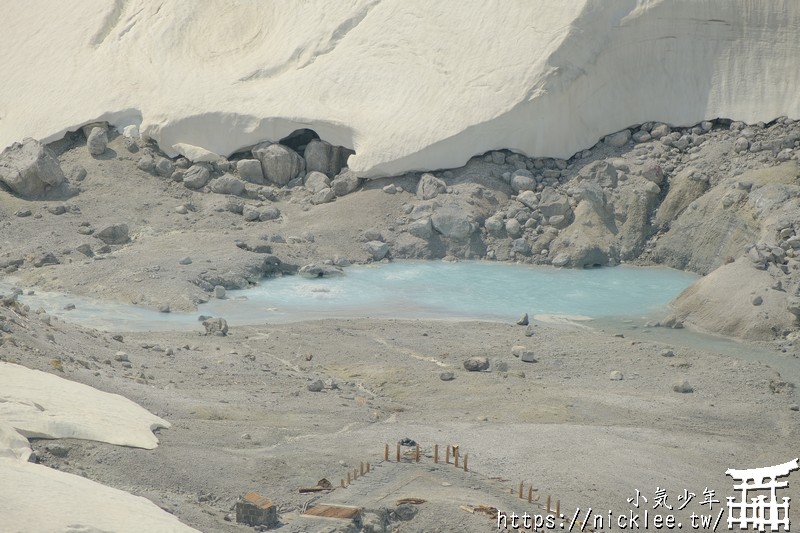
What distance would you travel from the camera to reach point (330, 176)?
83.1 ft

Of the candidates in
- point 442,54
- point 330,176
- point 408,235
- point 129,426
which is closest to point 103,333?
point 129,426

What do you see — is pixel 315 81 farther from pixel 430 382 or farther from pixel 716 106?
pixel 430 382

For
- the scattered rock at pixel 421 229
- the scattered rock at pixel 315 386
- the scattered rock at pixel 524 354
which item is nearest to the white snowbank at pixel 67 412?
the scattered rock at pixel 315 386

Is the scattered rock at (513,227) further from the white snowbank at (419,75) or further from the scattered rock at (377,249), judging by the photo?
the scattered rock at (377,249)

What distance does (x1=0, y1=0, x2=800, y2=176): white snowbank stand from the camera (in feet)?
79.8

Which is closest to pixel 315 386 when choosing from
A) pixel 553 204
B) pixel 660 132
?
pixel 553 204

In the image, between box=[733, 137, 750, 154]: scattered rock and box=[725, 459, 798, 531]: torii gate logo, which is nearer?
box=[725, 459, 798, 531]: torii gate logo

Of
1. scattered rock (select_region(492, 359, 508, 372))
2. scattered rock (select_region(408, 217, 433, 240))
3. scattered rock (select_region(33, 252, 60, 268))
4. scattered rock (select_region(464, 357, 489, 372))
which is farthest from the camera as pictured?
scattered rock (select_region(408, 217, 433, 240))

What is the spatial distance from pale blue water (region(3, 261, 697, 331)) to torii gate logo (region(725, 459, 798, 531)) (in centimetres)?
699

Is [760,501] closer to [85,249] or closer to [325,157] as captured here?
[85,249]

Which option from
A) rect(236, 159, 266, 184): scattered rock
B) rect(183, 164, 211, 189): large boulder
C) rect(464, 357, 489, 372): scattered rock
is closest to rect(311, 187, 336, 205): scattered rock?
rect(236, 159, 266, 184): scattered rock

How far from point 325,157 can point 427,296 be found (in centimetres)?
563

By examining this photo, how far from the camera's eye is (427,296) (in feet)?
67.4

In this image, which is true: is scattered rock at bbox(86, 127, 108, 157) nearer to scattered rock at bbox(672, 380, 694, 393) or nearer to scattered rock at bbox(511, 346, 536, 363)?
scattered rock at bbox(511, 346, 536, 363)
